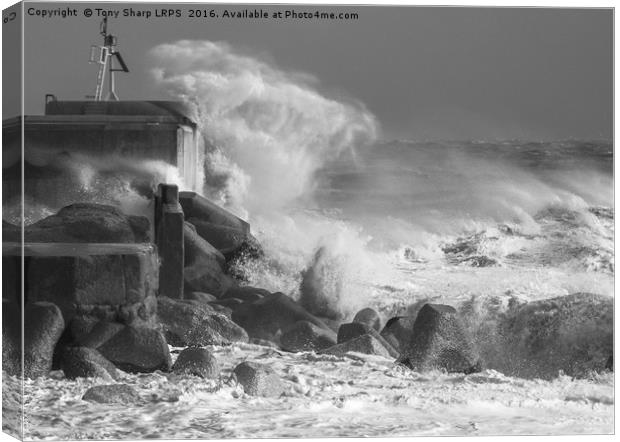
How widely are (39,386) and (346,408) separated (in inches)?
80.0

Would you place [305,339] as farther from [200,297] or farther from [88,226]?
[88,226]

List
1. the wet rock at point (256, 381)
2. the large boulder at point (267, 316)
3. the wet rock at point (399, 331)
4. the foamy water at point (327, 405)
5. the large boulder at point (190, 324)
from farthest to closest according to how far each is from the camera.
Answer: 1. the wet rock at point (399, 331)
2. the large boulder at point (267, 316)
3. the large boulder at point (190, 324)
4. the wet rock at point (256, 381)
5. the foamy water at point (327, 405)

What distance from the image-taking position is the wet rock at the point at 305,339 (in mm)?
9250

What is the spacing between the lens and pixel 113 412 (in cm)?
869

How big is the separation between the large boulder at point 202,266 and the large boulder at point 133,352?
0.53m

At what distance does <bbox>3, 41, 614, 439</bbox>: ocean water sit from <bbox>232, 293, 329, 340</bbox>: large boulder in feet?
0.31

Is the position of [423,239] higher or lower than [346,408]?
higher

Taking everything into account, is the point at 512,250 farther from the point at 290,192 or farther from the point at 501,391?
the point at 290,192

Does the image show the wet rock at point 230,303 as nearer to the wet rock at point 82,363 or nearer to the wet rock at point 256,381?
the wet rock at point 256,381

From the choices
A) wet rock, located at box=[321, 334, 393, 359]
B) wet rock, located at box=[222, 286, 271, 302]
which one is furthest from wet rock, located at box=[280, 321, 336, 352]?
wet rock, located at box=[222, 286, 271, 302]

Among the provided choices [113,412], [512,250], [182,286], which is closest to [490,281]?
[512,250]

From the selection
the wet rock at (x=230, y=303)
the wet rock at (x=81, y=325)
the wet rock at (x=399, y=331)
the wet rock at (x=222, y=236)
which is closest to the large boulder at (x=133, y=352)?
the wet rock at (x=81, y=325)

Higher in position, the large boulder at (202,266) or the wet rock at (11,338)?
the large boulder at (202,266)

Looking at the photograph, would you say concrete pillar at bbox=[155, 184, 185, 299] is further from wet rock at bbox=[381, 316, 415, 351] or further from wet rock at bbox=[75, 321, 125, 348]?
wet rock at bbox=[381, 316, 415, 351]
